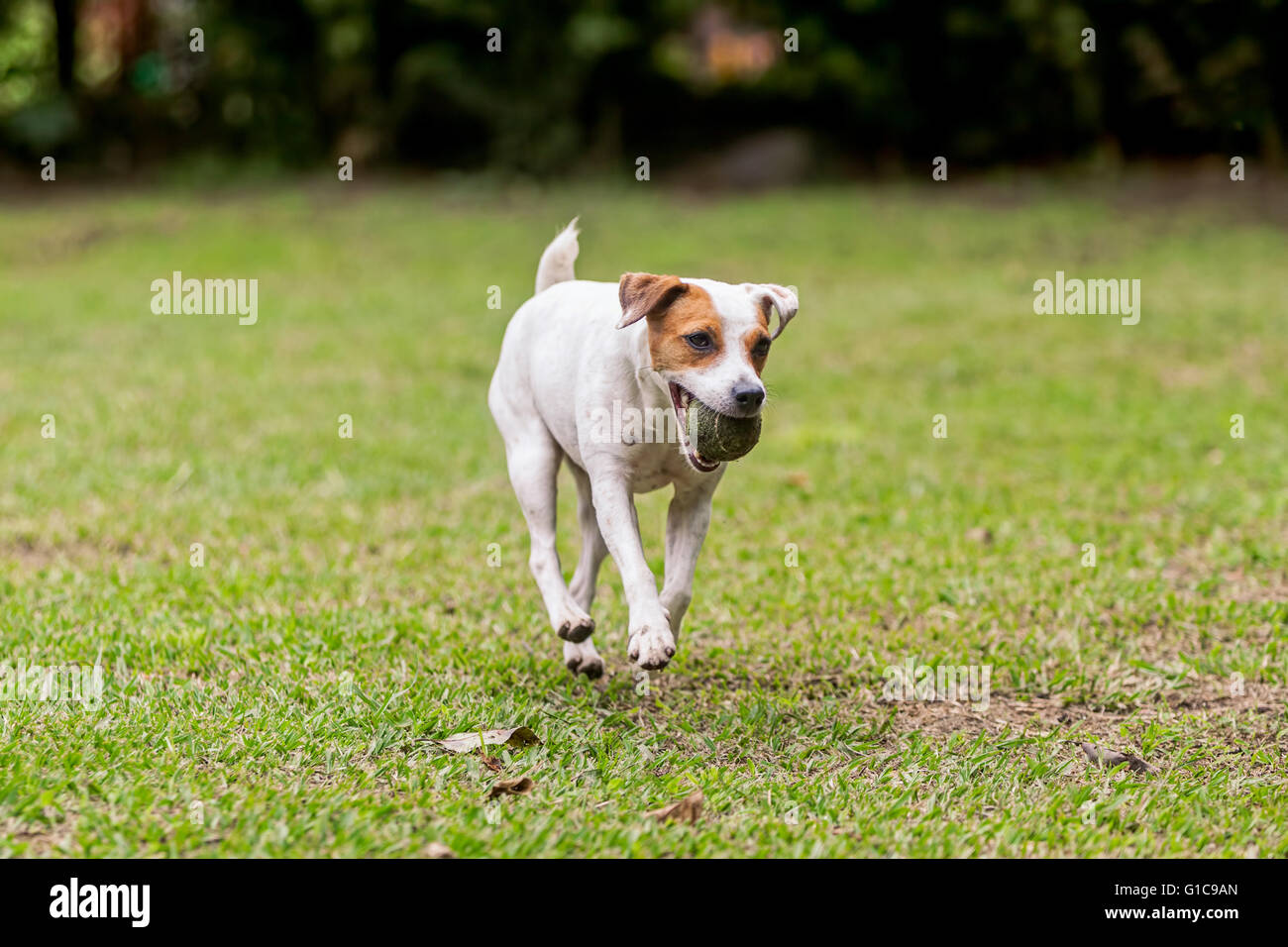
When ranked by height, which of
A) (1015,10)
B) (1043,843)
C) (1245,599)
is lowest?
(1043,843)

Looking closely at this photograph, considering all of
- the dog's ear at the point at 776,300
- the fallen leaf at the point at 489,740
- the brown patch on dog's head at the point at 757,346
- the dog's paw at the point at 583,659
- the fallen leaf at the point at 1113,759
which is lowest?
the fallen leaf at the point at 1113,759

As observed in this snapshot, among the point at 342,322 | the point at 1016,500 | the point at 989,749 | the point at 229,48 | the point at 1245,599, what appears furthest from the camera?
the point at 229,48

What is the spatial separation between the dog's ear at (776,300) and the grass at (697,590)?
130cm

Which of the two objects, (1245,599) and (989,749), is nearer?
(989,749)

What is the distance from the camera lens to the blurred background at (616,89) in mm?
17719

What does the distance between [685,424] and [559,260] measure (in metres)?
1.17

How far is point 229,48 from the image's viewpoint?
19984 millimetres

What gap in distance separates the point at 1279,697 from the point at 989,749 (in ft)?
3.89

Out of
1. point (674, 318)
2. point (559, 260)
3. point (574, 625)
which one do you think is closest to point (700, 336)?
point (674, 318)

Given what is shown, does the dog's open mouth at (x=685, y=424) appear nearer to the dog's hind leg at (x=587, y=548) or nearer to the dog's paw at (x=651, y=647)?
the dog's paw at (x=651, y=647)

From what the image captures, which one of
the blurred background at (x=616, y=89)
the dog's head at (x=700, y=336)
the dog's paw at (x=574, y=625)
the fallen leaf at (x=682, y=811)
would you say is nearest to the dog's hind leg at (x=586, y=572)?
the dog's paw at (x=574, y=625)

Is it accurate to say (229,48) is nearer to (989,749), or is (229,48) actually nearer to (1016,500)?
(1016,500)

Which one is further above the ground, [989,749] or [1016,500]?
[1016,500]
